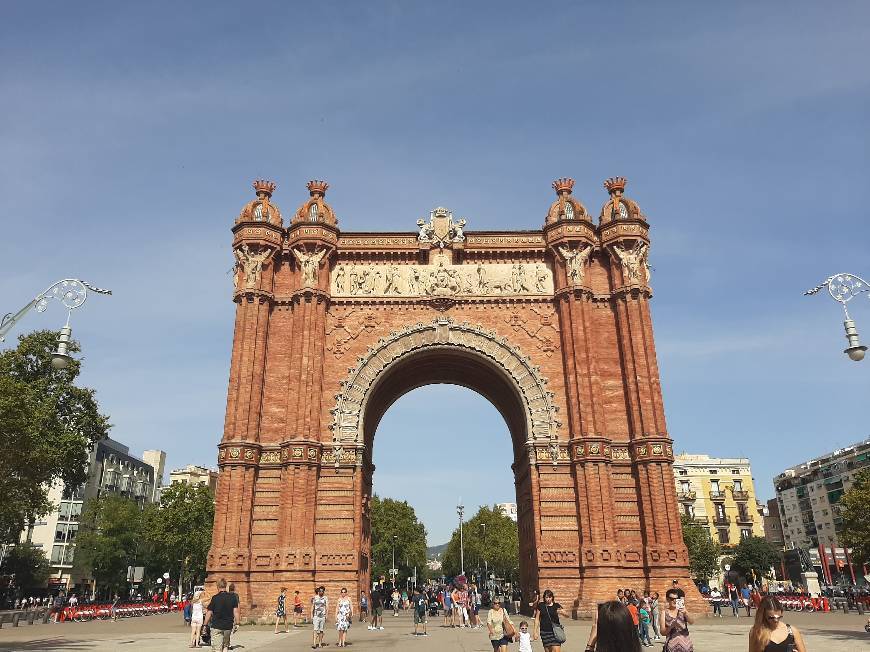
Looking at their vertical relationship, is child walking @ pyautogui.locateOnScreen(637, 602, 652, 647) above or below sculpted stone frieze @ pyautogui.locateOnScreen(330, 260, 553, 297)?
below

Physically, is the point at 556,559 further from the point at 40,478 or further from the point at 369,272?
the point at 40,478

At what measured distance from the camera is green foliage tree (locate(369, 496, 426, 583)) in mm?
82000

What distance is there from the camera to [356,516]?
1136 inches

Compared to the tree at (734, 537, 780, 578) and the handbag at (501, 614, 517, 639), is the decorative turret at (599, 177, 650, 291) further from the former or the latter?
the tree at (734, 537, 780, 578)

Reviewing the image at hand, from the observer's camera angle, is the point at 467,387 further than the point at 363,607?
Yes

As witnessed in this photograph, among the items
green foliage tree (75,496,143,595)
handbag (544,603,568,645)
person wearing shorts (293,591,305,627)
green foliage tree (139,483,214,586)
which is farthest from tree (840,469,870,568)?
green foliage tree (75,496,143,595)

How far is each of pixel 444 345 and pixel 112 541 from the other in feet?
141

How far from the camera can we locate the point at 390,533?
8206cm

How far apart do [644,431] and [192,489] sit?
4065 cm

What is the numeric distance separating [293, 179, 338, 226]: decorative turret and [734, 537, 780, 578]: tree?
63.1 m

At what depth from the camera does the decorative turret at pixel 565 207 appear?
33094 mm

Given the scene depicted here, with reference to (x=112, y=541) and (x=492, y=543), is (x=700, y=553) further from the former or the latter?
(x=112, y=541)

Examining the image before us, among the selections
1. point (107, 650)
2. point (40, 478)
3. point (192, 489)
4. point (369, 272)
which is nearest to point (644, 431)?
point (369, 272)

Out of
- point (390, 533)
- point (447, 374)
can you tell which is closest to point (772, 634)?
point (447, 374)
